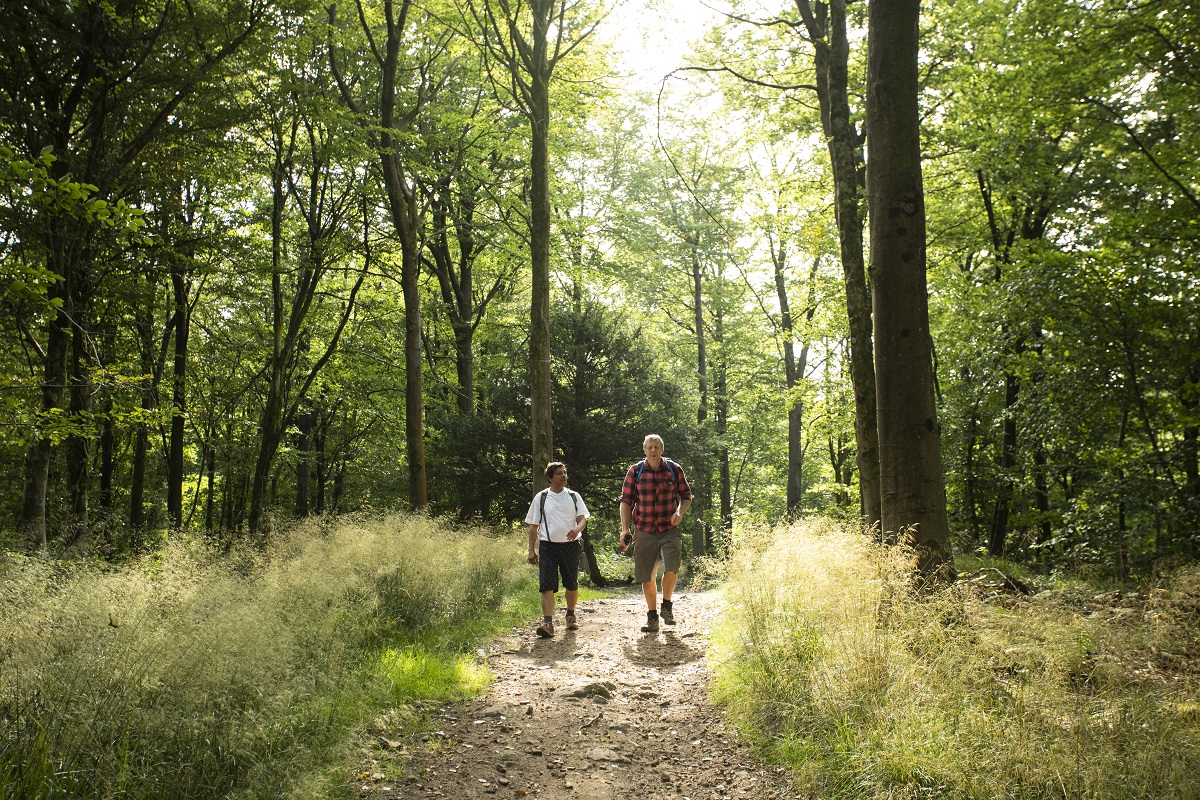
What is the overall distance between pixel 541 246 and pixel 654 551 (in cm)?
635

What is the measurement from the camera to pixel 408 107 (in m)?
16.6

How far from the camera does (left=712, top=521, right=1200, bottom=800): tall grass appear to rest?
10.1 ft

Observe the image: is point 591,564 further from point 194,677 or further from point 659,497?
point 194,677

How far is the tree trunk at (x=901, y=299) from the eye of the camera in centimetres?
566

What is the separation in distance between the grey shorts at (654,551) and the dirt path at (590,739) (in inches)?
38.9

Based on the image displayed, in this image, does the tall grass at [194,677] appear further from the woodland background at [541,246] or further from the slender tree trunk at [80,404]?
the slender tree trunk at [80,404]

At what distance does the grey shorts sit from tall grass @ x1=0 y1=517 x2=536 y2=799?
2.41m

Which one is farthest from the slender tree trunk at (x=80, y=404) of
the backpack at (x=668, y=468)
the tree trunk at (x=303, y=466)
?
the tree trunk at (x=303, y=466)

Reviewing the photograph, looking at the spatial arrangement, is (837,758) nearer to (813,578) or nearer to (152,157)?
(813,578)

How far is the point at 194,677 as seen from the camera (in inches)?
158

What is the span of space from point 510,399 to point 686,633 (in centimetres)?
1182

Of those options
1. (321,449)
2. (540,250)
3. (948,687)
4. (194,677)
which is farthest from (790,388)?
(194,677)

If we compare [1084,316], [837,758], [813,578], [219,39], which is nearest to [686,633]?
[813,578]

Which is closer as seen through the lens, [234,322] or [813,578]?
[813,578]
